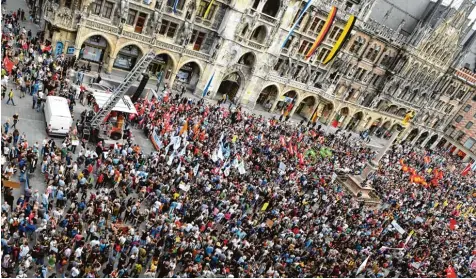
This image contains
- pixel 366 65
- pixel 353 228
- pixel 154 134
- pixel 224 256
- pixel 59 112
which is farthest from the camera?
pixel 366 65

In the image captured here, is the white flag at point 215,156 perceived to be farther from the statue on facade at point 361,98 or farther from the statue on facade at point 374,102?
the statue on facade at point 374,102

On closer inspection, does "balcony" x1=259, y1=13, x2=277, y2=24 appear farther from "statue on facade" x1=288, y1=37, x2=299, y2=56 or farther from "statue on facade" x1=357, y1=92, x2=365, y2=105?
"statue on facade" x1=357, y1=92, x2=365, y2=105

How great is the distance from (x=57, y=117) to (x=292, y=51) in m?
34.7

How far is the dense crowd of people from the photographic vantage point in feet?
61.5

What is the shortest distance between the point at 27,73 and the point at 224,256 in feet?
74.6

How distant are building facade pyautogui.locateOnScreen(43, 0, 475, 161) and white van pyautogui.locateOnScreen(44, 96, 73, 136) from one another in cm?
1281

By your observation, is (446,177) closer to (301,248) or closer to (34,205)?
(301,248)

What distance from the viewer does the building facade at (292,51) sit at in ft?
132

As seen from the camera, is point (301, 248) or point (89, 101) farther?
point (89, 101)

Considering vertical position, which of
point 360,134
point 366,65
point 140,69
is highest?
point 366,65

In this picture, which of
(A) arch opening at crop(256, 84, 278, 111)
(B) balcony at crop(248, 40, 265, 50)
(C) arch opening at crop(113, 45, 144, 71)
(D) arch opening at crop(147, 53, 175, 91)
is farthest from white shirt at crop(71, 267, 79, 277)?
(A) arch opening at crop(256, 84, 278, 111)

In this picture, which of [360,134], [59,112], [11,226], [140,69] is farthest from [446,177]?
[11,226]

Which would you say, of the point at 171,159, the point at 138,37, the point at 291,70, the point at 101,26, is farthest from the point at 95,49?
the point at 291,70

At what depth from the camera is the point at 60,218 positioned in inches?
765
